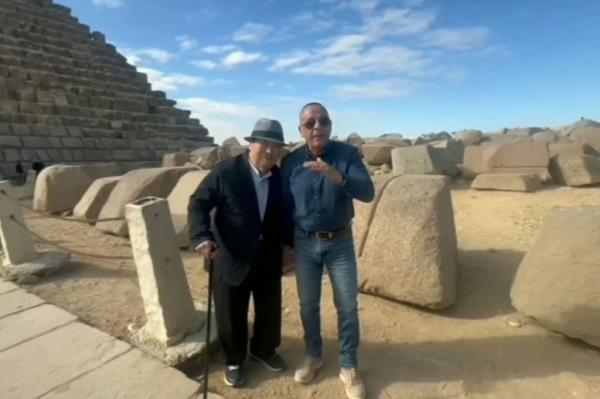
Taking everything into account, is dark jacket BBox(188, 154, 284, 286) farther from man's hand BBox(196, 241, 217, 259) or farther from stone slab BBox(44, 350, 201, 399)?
stone slab BBox(44, 350, 201, 399)

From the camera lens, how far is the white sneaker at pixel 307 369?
2.66m

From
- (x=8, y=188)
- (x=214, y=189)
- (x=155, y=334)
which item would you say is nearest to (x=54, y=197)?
(x=8, y=188)

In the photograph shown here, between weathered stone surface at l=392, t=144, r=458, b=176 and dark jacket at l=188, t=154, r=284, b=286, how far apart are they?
5.97 metres

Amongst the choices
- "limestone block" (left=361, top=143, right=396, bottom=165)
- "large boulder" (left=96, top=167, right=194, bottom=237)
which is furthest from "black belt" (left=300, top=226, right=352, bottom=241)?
"limestone block" (left=361, top=143, right=396, bottom=165)

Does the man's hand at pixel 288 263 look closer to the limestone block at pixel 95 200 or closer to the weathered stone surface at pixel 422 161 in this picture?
the limestone block at pixel 95 200

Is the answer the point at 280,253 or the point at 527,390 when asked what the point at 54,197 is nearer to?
the point at 280,253

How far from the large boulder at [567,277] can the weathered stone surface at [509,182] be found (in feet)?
14.9

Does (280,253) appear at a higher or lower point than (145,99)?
lower

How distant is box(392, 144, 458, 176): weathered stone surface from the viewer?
8.02 metres

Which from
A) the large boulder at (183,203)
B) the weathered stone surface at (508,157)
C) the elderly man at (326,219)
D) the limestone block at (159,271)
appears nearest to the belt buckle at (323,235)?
the elderly man at (326,219)

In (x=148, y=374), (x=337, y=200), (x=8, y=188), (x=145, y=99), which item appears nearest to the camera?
(x=337, y=200)

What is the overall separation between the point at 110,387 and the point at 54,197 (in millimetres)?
5929

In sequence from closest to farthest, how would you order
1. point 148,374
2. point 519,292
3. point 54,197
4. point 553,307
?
point 148,374
point 553,307
point 519,292
point 54,197

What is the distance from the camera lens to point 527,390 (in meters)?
2.60
